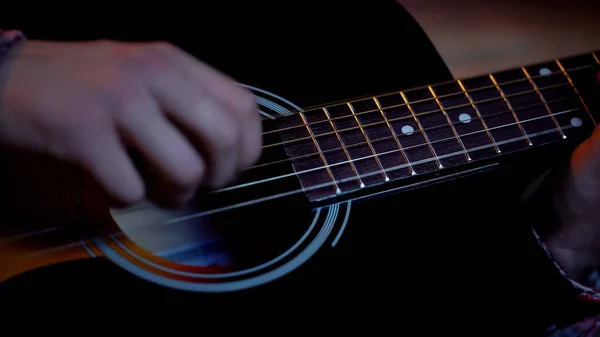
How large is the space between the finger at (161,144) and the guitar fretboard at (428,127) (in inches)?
10.8

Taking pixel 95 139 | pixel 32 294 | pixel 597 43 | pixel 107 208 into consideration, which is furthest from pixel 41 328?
pixel 597 43

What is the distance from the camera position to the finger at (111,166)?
1.05 ft

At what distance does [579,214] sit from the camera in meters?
0.73

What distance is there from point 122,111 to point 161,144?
0.03 meters

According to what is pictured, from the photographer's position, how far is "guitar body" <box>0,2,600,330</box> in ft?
1.83

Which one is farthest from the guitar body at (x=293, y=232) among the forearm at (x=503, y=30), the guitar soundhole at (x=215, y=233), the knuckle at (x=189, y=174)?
the knuckle at (x=189, y=174)

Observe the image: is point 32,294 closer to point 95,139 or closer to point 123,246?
point 123,246

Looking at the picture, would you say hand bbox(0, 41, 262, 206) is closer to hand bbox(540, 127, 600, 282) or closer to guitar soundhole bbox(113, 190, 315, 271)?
guitar soundhole bbox(113, 190, 315, 271)

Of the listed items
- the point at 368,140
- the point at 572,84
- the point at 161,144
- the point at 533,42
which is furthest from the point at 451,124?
the point at 161,144

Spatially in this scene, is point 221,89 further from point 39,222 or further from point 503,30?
point 503,30

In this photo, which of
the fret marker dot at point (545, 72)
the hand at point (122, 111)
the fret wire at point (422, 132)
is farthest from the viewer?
the fret marker dot at point (545, 72)

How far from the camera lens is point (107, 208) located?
579 millimetres

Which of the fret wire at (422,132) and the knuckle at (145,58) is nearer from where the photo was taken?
the knuckle at (145,58)

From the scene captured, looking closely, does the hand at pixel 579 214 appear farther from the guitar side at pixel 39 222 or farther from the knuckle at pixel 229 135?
the guitar side at pixel 39 222
